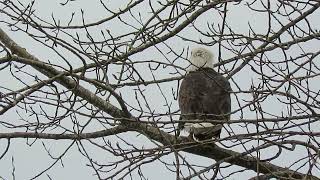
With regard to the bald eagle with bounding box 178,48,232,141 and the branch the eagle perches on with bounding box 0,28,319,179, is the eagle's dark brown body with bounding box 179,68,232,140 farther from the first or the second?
the branch the eagle perches on with bounding box 0,28,319,179

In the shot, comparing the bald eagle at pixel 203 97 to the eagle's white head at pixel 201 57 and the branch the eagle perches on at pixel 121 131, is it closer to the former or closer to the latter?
the eagle's white head at pixel 201 57

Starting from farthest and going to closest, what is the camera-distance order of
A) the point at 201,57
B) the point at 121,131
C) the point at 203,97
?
the point at 201,57 < the point at 203,97 < the point at 121,131

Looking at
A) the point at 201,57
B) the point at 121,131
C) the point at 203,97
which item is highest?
the point at 201,57

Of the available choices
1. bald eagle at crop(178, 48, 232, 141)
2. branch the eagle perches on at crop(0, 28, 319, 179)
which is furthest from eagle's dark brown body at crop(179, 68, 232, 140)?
branch the eagle perches on at crop(0, 28, 319, 179)

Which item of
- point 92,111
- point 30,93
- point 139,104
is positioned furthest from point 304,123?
point 30,93

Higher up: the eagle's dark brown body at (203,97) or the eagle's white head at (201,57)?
the eagle's white head at (201,57)

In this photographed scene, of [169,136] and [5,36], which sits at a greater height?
[5,36]

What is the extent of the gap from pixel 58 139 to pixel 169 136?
0.97 m

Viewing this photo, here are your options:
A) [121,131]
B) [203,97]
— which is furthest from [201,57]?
[121,131]

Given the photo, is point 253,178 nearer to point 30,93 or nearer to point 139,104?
point 139,104

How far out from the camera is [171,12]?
7121 millimetres

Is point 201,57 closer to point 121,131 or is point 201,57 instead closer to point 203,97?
point 203,97

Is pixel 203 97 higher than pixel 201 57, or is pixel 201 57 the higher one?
pixel 201 57

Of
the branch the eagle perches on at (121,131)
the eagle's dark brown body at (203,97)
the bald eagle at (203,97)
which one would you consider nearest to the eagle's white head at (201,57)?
the bald eagle at (203,97)
